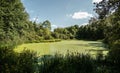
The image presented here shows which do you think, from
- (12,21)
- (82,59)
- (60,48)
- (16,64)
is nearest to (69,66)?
(82,59)

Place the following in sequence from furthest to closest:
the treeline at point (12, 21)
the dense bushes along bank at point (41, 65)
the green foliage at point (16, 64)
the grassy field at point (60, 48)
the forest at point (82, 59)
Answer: the treeline at point (12, 21)
the grassy field at point (60, 48)
the forest at point (82, 59)
the dense bushes along bank at point (41, 65)
the green foliage at point (16, 64)

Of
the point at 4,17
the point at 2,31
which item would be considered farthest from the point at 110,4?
the point at 4,17

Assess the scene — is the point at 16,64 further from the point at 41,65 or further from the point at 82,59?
the point at 82,59

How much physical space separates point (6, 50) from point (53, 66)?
1.99m

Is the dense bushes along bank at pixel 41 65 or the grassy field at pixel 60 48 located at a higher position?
the dense bushes along bank at pixel 41 65

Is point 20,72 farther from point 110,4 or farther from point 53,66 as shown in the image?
point 110,4

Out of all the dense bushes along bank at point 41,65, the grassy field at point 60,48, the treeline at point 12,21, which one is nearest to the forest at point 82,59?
the dense bushes along bank at point 41,65

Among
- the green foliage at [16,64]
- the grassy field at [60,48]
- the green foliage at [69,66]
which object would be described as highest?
the green foliage at [16,64]

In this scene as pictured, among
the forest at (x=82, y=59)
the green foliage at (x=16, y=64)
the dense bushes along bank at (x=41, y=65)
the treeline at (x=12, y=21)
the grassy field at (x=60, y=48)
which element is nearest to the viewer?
the green foliage at (x=16, y=64)

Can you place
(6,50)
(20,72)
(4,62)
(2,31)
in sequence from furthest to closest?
(2,31) < (6,50) < (4,62) < (20,72)

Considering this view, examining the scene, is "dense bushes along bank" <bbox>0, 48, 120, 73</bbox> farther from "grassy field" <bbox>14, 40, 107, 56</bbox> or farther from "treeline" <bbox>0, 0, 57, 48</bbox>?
"treeline" <bbox>0, 0, 57, 48</bbox>

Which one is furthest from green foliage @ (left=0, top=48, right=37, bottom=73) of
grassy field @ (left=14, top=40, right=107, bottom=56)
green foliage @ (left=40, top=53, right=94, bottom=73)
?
grassy field @ (left=14, top=40, right=107, bottom=56)

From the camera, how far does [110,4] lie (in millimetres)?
10133

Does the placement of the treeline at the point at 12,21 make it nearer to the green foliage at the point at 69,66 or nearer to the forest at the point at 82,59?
the forest at the point at 82,59
